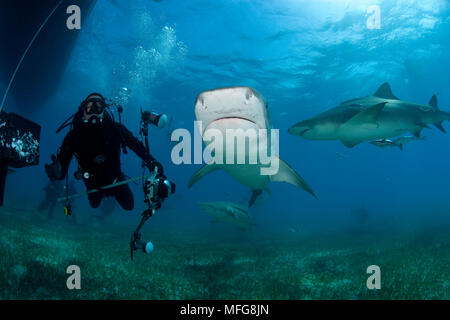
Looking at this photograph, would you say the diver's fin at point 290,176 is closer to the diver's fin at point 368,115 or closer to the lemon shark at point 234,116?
the lemon shark at point 234,116

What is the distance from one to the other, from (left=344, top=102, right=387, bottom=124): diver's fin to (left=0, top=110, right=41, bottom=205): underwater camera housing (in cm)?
692

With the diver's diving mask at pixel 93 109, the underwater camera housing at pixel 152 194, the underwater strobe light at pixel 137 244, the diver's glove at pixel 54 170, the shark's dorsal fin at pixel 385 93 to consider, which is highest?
the shark's dorsal fin at pixel 385 93

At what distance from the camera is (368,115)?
230 inches

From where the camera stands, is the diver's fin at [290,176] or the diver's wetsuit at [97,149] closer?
the diver's wetsuit at [97,149]

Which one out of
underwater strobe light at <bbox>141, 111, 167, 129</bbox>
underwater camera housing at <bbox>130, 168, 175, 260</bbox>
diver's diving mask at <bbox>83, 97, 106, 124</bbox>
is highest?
diver's diving mask at <bbox>83, 97, 106, 124</bbox>

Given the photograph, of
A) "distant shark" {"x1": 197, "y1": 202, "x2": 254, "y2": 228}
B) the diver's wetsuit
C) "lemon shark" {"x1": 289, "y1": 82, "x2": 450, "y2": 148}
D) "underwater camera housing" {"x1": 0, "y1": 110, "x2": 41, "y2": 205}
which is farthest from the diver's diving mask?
"distant shark" {"x1": 197, "y1": 202, "x2": 254, "y2": 228}

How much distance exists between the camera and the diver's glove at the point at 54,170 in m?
4.50

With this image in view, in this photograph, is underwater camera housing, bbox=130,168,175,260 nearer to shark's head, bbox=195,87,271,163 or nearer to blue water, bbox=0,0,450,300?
shark's head, bbox=195,87,271,163

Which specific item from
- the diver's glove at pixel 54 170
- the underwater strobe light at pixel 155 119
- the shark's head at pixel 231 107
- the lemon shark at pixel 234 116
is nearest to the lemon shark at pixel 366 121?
the lemon shark at pixel 234 116

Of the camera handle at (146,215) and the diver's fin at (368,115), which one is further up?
the diver's fin at (368,115)

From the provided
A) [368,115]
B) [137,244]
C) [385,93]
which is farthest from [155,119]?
[385,93]

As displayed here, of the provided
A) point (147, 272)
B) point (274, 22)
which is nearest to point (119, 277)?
point (147, 272)

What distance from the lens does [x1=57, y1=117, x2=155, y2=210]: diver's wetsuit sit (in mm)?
4727
